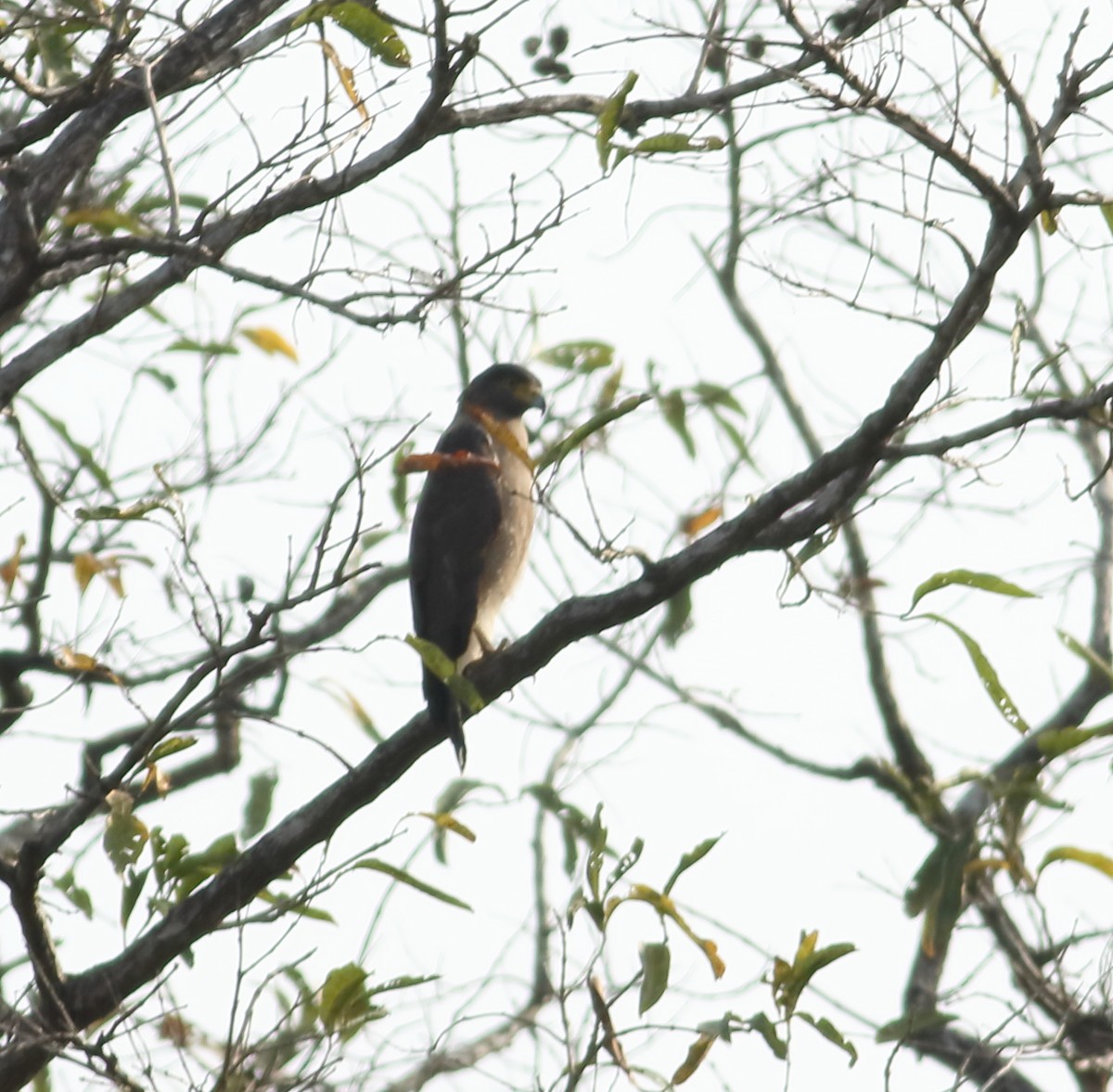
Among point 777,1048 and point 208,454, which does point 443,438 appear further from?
point 777,1048

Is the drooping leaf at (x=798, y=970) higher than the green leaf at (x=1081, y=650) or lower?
lower

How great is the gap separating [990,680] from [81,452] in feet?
11.3

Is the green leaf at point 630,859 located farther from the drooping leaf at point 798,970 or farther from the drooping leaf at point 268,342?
the drooping leaf at point 268,342

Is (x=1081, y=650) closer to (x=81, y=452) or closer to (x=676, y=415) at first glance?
(x=676, y=415)

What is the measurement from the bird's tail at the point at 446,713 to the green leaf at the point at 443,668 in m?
0.56

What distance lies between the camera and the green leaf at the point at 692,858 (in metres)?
3.67

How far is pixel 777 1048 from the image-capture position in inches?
141

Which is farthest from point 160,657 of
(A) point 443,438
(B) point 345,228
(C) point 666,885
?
(C) point 666,885

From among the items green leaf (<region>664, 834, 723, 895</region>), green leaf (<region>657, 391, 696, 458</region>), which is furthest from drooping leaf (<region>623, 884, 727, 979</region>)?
green leaf (<region>657, 391, 696, 458</region>)

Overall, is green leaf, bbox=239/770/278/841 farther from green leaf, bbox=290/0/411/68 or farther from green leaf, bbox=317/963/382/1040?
green leaf, bbox=290/0/411/68

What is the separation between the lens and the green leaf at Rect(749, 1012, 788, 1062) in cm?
359

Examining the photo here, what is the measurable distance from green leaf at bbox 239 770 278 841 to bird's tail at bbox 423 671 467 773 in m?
0.53

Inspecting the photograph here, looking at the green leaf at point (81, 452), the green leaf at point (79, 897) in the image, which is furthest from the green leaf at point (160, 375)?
the green leaf at point (79, 897)

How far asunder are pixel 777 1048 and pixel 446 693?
167 cm
